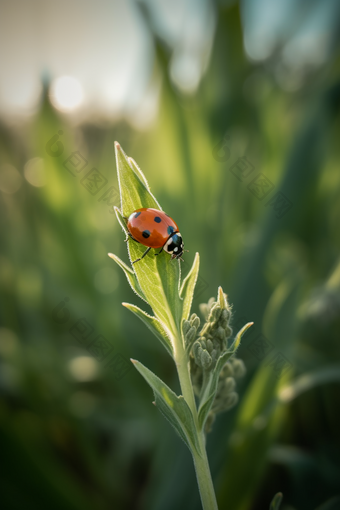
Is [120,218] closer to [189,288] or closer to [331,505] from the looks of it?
[189,288]

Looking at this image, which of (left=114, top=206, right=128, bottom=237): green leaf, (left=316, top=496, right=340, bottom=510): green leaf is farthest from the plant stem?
(left=316, top=496, right=340, bottom=510): green leaf

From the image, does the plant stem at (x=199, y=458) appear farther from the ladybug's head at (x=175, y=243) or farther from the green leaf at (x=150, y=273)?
the ladybug's head at (x=175, y=243)

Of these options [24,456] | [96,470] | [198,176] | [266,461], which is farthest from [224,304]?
[198,176]

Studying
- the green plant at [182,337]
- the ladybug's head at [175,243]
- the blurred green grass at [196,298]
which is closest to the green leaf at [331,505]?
the blurred green grass at [196,298]

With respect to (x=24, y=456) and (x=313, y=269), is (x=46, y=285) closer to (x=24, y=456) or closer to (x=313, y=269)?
(x=24, y=456)

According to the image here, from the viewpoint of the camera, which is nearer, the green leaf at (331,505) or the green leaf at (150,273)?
the green leaf at (150,273)

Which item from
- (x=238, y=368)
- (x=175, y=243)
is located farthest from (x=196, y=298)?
(x=238, y=368)
